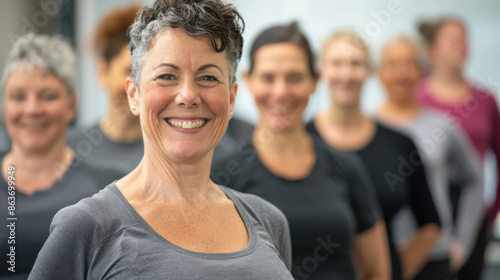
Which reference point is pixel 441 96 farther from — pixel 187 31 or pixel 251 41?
pixel 187 31

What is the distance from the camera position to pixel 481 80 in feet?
8.34

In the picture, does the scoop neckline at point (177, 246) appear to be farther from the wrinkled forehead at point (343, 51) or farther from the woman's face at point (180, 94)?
the wrinkled forehead at point (343, 51)

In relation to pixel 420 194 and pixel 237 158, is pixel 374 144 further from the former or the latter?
pixel 237 158

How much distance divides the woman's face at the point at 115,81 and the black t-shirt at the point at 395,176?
56cm

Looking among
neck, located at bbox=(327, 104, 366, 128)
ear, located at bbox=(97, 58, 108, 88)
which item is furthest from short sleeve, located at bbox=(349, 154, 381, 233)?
ear, located at bbox=(97, 58, 108, 88)

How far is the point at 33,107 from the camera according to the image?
149 centimetres

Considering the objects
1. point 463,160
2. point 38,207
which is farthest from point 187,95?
point 463,160

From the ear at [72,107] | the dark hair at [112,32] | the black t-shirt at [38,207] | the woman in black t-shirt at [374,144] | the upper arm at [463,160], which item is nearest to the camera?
the black t-shirt at [38,207]

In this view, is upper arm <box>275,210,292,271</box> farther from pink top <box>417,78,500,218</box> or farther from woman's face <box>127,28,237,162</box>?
pink top <box>417,78,500,218</box>

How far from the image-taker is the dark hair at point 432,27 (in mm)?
2428

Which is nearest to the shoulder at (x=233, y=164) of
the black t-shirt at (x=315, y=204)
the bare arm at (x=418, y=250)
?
the black t-shirt at (x=315, y=204)

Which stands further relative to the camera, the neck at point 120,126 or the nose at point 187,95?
the neck at point 120,126

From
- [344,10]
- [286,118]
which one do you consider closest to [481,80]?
[344,10]

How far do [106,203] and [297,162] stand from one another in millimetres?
863
